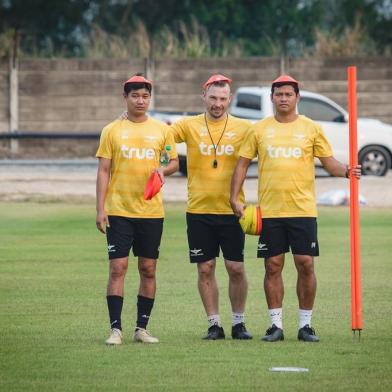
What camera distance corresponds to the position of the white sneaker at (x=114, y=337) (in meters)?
10.5

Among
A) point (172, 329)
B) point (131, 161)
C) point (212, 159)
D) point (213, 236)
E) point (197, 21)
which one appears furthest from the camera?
point (197, 21)

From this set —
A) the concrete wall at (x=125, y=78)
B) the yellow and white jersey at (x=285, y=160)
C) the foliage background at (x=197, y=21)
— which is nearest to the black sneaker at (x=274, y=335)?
the yellow and white jersey at (x=285, y=160)

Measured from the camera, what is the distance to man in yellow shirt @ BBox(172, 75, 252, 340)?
11.0 m

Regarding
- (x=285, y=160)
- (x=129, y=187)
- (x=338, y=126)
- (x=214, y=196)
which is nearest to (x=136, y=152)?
(x=129, y=187)

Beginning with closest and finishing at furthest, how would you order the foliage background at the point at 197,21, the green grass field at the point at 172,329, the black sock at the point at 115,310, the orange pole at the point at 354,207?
the green grass field at the point at 172,329 → the orange pole at the point at 354,207 → the black sock at the point at 115,310 → the foliage background at the point at 197,21

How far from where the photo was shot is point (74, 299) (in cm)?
1352

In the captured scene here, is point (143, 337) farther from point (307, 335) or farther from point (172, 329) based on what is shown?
point (307, 335)

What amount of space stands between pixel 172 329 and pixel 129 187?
1.38 m

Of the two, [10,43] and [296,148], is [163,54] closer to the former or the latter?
[10,43]

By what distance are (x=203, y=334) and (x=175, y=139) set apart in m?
1.50

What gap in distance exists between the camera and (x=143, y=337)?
1070 centimetres

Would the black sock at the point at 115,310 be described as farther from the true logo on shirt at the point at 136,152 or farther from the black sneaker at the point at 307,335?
the black sneaker at the point at 307,335

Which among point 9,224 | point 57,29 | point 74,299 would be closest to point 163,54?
point 57,29

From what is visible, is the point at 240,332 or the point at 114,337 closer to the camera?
the point at 114,337
